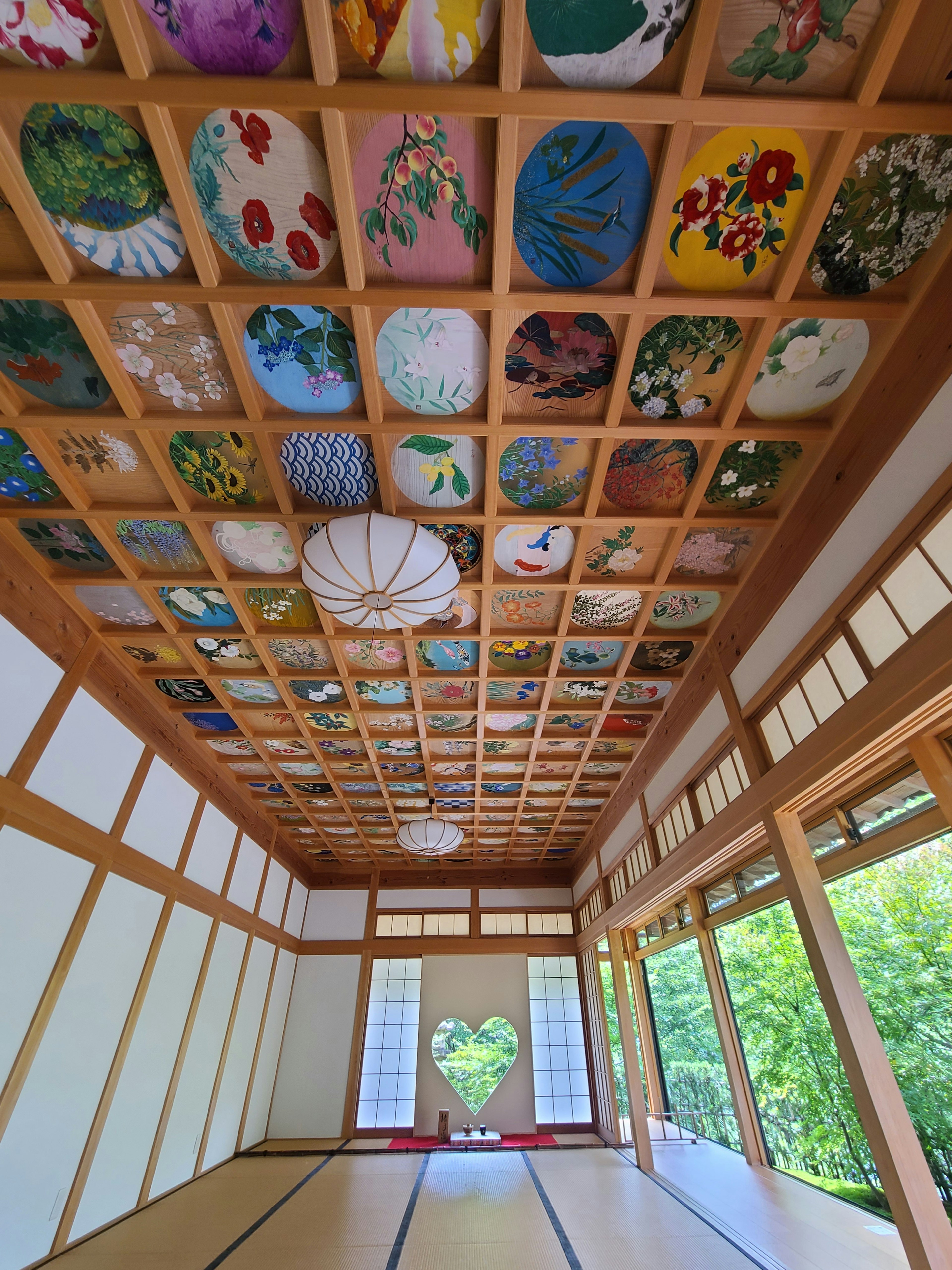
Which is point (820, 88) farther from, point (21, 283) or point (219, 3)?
point (21, 283)

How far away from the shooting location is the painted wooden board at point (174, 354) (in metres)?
2.42

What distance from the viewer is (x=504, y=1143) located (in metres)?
7.67

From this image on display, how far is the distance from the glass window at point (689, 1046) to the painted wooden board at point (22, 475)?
281 inches

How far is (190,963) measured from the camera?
5543mm

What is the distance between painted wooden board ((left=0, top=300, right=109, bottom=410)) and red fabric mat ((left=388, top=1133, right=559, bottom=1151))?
8.80 metres

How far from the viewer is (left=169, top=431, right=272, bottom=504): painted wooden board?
115 inches

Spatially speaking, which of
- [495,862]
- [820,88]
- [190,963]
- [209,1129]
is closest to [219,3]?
[820,88]

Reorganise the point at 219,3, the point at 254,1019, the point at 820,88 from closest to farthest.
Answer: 1. the point at 219,3
2. the point at 820,88
3. the point at 254,1019

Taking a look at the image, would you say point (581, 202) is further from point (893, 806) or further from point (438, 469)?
point (893, 806)

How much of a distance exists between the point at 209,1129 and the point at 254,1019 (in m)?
1.33

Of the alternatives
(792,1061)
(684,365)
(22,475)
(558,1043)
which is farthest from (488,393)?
(558,1043)

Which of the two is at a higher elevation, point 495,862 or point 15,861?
point 495,862

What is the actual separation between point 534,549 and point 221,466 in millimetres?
1851

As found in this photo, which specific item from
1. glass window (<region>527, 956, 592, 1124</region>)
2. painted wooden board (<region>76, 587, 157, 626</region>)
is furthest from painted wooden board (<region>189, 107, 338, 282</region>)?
glass window (<region>527, 956, 592, 1124</region>)
